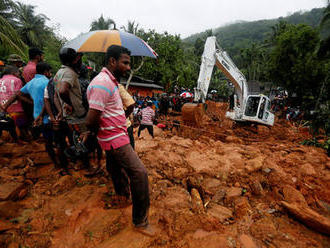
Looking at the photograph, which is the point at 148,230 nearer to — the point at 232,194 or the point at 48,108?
the point at 232,194

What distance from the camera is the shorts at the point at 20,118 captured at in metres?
2.92

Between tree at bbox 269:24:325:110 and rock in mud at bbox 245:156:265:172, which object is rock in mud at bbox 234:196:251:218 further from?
tree at bbox 269:24:325:110

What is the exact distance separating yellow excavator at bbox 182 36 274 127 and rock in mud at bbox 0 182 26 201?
17.5ft

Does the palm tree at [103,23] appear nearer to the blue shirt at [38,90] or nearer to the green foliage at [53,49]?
→ the green foliage at [53,49]

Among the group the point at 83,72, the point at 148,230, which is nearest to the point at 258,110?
the point at 83,72

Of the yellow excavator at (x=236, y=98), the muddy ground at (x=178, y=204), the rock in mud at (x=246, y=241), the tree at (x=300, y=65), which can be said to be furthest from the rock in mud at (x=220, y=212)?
the tree at (x=300, y=65)

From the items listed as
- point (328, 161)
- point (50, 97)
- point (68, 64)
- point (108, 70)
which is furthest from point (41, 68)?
point (328, 161)

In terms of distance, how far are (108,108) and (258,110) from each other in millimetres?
8112

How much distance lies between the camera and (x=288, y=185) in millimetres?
2750

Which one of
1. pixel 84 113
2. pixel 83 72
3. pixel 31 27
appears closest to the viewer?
pixel 84 113

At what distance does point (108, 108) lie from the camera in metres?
1.50

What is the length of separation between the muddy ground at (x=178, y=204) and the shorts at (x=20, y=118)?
41cm

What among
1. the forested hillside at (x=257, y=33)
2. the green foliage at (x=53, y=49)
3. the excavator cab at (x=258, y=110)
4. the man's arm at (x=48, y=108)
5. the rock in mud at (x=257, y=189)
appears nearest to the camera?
the man's arm at (x=48, y=108)

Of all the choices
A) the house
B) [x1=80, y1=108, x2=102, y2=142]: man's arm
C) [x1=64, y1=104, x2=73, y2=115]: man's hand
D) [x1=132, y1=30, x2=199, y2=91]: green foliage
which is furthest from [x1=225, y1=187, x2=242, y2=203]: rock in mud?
[x1=132, y1=30, x2=199, y2=91]: green foliage
